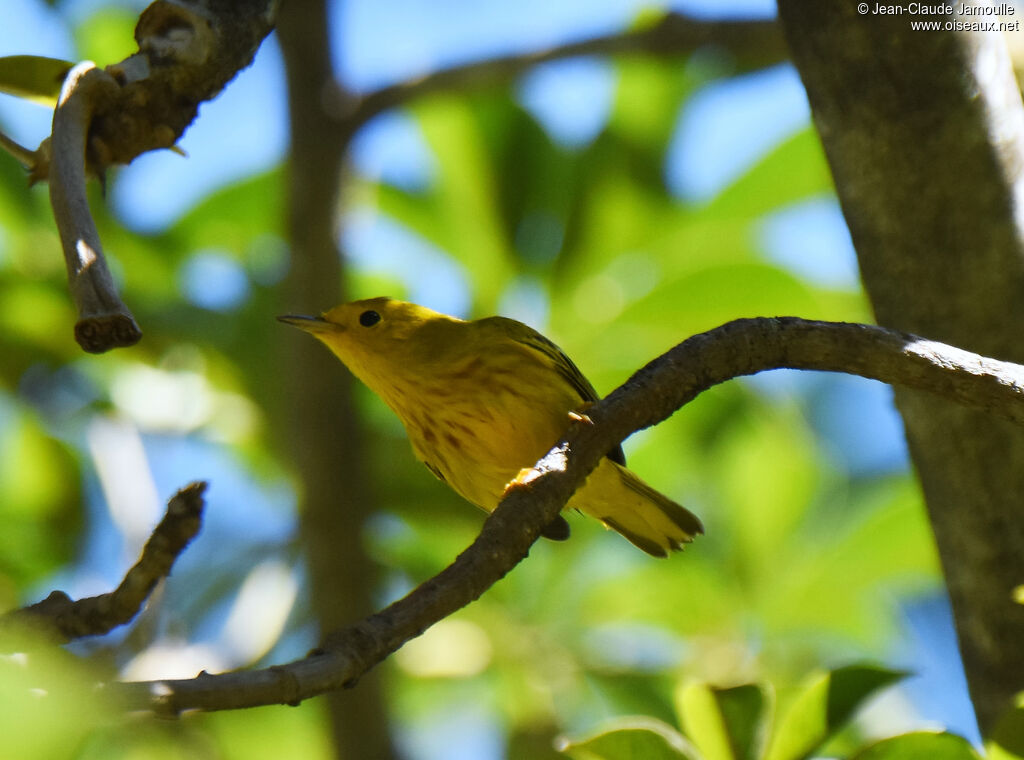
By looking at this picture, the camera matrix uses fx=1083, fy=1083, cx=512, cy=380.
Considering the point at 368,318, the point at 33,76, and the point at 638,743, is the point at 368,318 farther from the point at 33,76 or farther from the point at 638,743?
the point at 638,743

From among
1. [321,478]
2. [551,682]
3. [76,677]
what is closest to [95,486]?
[321,478]

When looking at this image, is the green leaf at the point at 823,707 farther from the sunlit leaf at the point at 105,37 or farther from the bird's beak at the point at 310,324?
the sunlit leaf at the point at 105,37

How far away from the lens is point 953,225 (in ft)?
7.80

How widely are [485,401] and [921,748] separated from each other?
1.89 m

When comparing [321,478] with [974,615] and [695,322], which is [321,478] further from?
[974,615]

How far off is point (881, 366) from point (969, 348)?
68cm

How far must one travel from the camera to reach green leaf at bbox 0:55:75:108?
194cm

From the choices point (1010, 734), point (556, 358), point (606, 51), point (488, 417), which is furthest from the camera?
point (606, 51)

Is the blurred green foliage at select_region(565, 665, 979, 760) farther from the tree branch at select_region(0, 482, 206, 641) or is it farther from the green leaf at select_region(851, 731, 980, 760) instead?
the tree branch at select_region(0, 482, 206, 641)

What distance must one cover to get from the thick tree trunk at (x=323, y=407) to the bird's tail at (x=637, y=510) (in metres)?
0.79

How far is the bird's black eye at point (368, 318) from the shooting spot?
3.86m

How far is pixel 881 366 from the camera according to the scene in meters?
1.85

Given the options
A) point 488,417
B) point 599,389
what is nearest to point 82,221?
point 488,417

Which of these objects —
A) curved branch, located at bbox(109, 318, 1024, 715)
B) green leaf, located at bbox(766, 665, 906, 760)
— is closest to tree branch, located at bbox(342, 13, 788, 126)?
curved branch, located at bbox(109, 318, 1024, 715)
